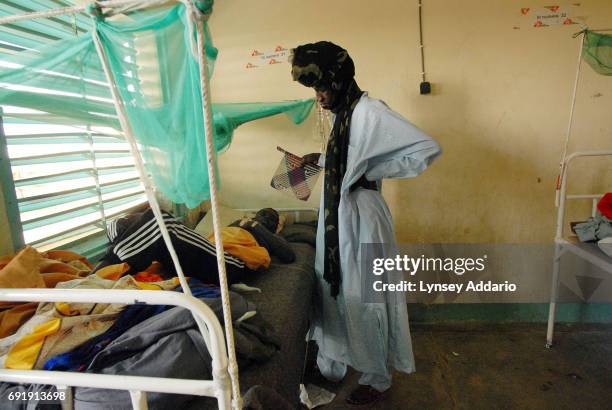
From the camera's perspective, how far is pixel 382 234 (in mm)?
1366

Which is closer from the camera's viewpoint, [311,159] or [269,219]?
[311,159]

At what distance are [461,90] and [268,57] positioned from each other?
1198 millimetres

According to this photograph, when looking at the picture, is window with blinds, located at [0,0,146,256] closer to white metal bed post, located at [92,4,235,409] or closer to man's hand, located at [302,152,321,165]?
white metal bed post, located at [92,4,235,409]

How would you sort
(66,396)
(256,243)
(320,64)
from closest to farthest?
(66,396) < (320,64) < (256,243)

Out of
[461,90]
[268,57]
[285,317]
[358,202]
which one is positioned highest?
[268,57]

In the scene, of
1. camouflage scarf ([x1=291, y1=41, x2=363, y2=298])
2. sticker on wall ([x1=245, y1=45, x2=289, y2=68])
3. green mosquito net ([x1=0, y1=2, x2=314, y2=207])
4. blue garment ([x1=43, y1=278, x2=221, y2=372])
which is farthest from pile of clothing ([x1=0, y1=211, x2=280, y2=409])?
sticker on wall ([x1=245, y1=45, x2=289, y2=68])

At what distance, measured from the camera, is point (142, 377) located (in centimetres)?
57

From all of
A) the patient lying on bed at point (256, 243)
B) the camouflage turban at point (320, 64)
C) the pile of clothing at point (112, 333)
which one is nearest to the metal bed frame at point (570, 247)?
the camouflage turban at point (320, 64)

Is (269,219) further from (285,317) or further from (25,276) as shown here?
(25,276)

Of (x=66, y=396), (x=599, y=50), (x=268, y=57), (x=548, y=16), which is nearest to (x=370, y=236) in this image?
(x=66, y=396)

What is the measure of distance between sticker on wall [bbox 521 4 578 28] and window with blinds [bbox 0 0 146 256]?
221 centimetres

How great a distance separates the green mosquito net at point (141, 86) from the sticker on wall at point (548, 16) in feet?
6.81

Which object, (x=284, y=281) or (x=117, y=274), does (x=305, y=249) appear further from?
(x=117, y=274)

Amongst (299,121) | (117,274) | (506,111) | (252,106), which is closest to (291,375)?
(117,274)
